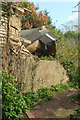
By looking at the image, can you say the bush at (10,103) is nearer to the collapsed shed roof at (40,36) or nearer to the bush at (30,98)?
the bush at (30,98)

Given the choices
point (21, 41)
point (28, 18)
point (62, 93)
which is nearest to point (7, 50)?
point (21, 41)

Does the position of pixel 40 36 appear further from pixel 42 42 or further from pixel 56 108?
pixel 56 108

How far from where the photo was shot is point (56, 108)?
532 cm

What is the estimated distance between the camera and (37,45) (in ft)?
27.9

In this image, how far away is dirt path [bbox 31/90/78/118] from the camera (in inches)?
185

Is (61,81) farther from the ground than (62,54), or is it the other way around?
(62,54)

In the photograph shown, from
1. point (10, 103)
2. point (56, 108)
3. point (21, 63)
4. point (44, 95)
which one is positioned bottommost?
point (56, 108)

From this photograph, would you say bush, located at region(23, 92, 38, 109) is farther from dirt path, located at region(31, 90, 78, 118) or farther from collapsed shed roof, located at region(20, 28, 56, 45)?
collapsed shed roof, located at region(20, 28, 56, 45)

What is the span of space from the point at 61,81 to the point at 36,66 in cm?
226

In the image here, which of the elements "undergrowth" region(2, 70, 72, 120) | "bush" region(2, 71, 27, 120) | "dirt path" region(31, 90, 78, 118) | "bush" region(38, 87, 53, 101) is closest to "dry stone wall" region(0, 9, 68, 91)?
"bush" region(38, 87, 53, 101)

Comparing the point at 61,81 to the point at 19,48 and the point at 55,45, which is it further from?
the point at 19,48

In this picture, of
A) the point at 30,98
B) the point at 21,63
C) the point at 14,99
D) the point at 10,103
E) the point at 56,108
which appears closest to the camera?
the point at 10,103

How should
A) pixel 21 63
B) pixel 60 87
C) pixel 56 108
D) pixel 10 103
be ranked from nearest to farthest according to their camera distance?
pixel 10 103
pixel 56 108
pixel 21 63
pixel 60 87

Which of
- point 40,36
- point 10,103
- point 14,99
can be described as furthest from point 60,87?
point 10,103
